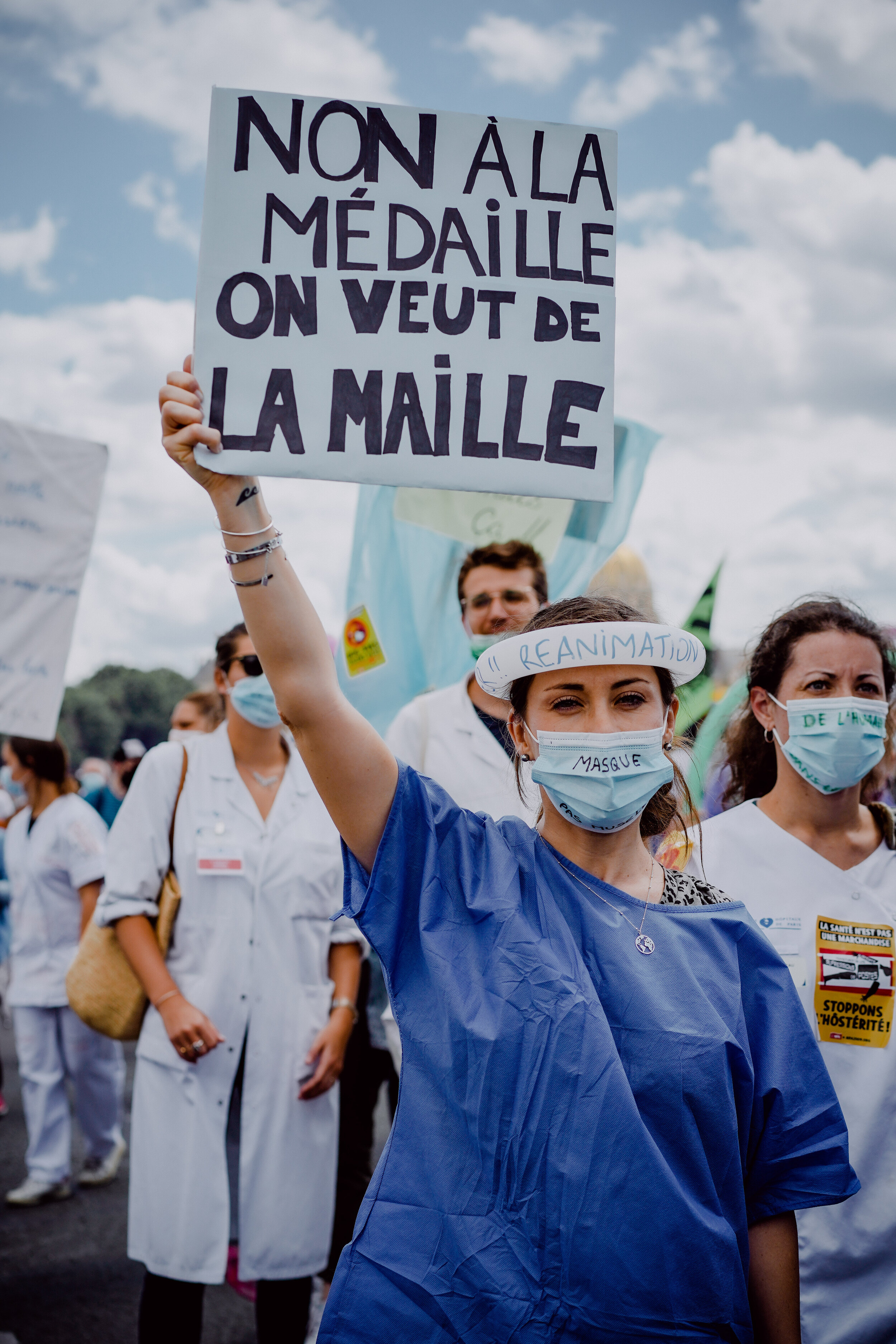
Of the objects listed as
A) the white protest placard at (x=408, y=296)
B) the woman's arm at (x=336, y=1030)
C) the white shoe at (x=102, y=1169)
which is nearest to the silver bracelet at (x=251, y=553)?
the white protest placard at (x=408, y=296)

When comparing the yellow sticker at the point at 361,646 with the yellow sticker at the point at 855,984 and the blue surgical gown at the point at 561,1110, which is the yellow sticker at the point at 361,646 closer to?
the yellow sticker at the point at 855,984

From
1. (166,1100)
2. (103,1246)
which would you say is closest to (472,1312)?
(166,1100)

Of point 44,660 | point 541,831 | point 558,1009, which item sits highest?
point 44,660

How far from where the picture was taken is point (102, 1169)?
538 centimetres

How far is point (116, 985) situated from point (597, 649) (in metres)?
2.13

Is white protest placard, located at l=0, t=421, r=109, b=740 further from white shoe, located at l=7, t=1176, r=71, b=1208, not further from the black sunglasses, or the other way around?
white shoe, located at l=7, t=1176, r=71, b=1208

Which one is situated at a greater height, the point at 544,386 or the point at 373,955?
the point at 544,386

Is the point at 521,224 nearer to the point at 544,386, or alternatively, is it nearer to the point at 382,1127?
the point at 544,386

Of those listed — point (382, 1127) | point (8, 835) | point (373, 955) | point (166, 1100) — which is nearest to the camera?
point (166, 1100)

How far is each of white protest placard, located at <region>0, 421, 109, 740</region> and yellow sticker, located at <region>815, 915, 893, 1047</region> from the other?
3123 millimetres

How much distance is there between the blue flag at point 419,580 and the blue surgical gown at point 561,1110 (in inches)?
114

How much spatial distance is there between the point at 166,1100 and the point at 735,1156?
195 cm

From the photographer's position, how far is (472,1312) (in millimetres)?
1536

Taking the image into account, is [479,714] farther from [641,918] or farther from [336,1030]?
[641,918]
